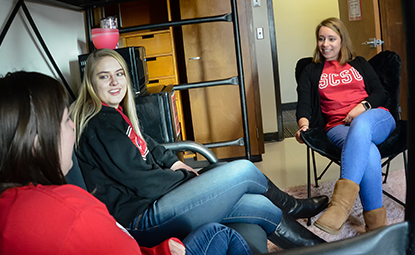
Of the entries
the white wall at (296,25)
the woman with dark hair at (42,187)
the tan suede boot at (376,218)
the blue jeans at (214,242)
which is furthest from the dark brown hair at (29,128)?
the white wall at (296,25)

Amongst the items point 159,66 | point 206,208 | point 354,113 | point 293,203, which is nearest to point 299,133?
point 354,113

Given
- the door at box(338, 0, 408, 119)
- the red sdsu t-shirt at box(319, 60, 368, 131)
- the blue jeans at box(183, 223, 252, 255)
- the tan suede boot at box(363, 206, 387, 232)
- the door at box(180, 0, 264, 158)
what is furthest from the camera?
the door at box(338, 0, 408, 119)

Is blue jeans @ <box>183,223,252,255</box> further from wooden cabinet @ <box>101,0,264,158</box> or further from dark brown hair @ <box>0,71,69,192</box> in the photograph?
wooden cabinet @ <box>101,0,264,158</box>

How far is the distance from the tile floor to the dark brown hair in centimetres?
223

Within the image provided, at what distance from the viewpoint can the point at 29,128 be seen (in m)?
0.67

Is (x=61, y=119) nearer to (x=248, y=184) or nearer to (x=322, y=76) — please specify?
(x=248, y=184)

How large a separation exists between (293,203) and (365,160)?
0.42 m

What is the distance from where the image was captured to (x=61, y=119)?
728 millimetres

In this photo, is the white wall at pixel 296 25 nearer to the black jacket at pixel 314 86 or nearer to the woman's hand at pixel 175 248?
the black jacket at pixel 314 86

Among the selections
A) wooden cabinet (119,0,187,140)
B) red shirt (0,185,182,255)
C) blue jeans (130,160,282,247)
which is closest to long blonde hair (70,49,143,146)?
blue jeans (130,160,282,247)

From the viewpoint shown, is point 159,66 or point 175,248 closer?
point 175,248

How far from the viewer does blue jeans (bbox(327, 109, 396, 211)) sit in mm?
1850

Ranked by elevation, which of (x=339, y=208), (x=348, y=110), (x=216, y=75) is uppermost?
(x=216, y=75)

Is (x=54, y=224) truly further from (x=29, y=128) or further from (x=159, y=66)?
(x=159, y=66)
